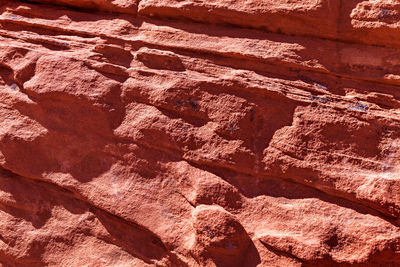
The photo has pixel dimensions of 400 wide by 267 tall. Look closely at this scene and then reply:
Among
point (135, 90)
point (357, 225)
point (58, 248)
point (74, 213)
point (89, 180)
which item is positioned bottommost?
point (58, 248)

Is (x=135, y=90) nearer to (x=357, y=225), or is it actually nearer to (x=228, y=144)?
(x=228, y=144)

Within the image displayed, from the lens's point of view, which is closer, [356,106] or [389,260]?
[389,260]

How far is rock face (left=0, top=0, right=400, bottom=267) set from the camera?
1985mm

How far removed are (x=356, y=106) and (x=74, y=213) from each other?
150 centimetres

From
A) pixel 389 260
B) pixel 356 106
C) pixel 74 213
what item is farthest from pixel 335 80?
pixel 74 213

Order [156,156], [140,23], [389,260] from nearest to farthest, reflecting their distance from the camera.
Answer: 1. [389,260]
2. [156,156]
3. [140,23]

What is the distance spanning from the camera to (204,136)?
215 centimetres

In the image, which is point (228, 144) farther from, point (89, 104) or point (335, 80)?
point (89, 104)

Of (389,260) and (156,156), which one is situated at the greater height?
(156,156)

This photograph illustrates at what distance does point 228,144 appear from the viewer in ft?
6.96

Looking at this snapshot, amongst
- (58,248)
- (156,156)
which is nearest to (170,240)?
(156,156)

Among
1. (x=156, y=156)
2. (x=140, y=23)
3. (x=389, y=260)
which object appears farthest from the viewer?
(x=140, y=23)

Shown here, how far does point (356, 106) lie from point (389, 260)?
2.28ft

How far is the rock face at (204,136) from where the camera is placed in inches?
78.2
